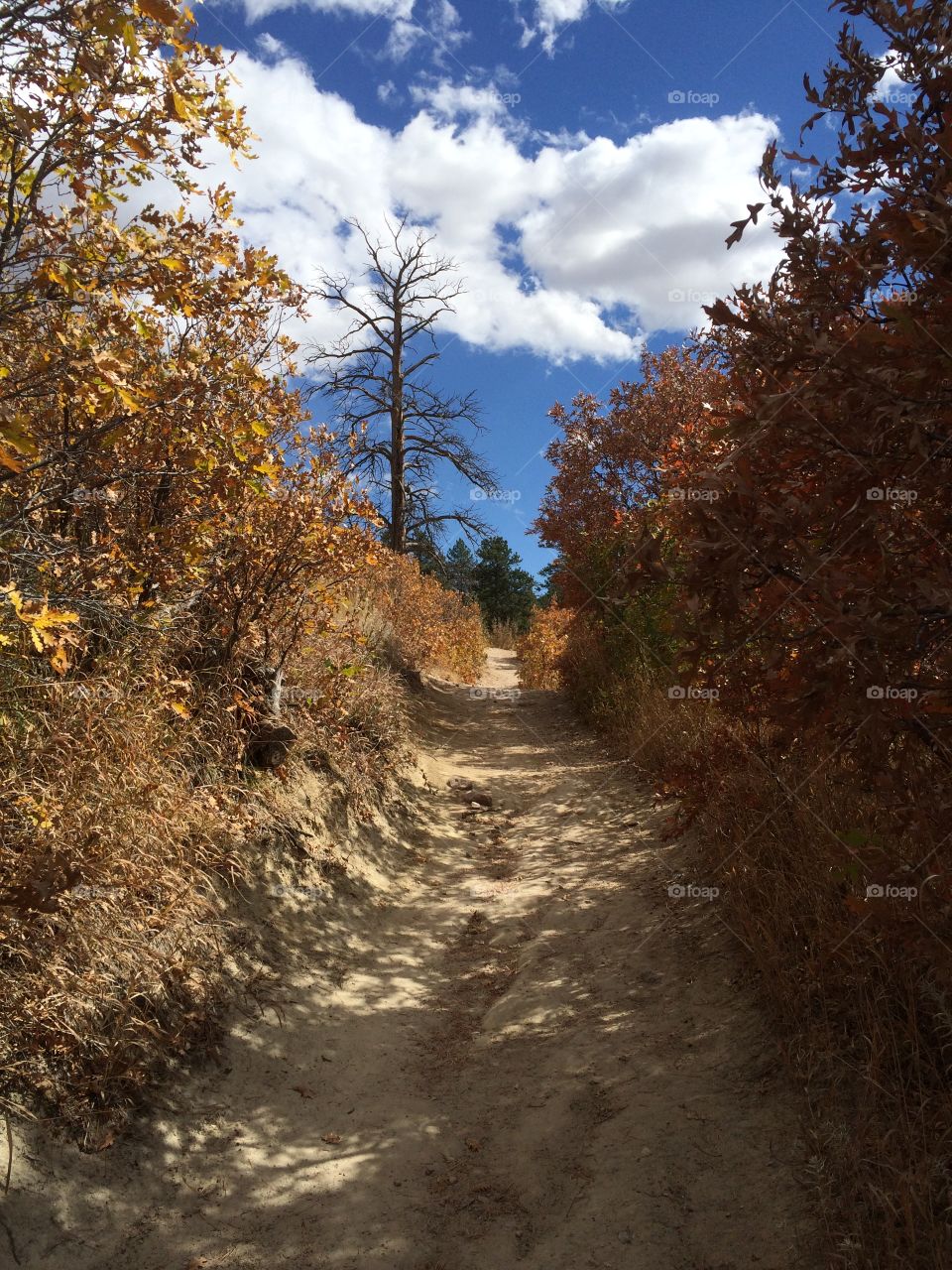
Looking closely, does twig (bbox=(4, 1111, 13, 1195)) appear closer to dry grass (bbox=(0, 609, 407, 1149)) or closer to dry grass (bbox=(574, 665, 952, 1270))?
dry grass (bbox=(0, 609, 407, 1149))

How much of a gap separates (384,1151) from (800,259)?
161 inches

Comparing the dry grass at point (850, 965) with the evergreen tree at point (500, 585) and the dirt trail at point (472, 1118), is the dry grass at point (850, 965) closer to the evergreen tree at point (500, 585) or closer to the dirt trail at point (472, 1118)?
the dirt trail at point (472, 1118)

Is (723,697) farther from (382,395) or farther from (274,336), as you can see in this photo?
(382,395)

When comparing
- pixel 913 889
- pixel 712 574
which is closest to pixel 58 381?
pixel 712 574

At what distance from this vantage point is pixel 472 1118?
3.42 meters

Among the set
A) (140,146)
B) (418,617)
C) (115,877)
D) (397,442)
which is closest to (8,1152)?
(115,877)

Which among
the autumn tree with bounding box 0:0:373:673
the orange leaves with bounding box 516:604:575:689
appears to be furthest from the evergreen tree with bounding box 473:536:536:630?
the autumn tree with bounding box 0:0:373:673

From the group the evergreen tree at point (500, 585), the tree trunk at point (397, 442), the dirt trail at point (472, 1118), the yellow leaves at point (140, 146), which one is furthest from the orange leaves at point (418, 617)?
the evergreen tree at point (500, 585)

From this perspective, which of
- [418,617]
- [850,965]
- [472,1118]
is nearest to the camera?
[850,965]

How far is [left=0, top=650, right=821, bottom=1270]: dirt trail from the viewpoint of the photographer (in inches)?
103

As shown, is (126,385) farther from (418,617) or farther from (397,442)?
(397,442)

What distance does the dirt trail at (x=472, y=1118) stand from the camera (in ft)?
8.57

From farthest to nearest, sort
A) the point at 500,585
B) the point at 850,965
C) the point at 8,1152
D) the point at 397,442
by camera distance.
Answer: the point at 500,585, the point at 397,442, the point at 850,965, the point at 8,1152

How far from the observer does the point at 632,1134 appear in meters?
3.01
